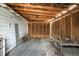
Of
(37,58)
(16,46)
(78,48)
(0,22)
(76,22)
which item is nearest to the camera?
(37,58)

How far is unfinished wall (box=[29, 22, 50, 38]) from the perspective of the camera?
1061cm

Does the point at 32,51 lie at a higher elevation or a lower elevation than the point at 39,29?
lower

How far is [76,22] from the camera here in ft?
18.6

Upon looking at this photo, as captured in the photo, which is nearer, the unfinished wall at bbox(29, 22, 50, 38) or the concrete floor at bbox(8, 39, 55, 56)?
the concrete floor at bbox(8, 39, 55, 56)

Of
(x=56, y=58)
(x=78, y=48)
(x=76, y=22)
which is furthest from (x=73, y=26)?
(x=56, y=58)

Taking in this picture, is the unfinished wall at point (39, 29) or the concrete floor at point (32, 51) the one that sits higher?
the unfinished wall at point (39, 29)

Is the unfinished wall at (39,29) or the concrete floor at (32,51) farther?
the unfinished wall at (39,29)

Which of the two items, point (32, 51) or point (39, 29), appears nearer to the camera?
point (32, 51)

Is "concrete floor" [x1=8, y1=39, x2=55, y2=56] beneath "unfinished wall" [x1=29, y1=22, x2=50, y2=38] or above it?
beneath

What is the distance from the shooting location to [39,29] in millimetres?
11062

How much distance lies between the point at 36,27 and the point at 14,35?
16.7 feet

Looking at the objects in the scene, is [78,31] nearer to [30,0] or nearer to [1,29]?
[1,29]

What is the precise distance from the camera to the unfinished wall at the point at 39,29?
1061 cm

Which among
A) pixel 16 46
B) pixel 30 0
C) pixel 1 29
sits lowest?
pixel 16 46
